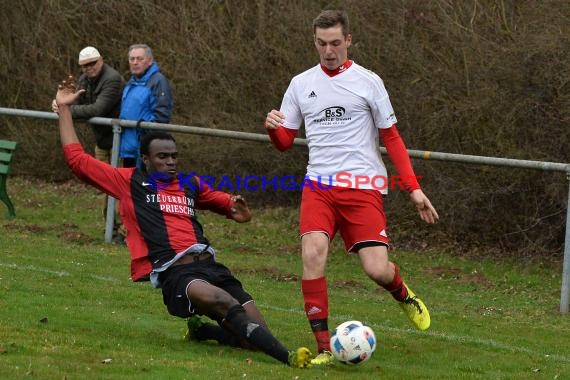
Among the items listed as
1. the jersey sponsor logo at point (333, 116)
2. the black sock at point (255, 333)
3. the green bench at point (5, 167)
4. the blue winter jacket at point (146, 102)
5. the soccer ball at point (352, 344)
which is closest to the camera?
the soccer ball at point (352, 344)

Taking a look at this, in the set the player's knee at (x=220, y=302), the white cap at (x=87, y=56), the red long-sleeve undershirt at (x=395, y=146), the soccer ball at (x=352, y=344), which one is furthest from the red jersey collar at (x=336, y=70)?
the white cap at (x=87, y=56)

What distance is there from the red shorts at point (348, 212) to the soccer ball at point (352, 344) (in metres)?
0.73

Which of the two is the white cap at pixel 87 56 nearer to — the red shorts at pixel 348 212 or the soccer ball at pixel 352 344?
the red shorts at pixel 348 212

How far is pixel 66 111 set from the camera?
27.7 ft

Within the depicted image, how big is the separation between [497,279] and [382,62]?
402cm

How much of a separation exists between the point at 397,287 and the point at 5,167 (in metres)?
8.49

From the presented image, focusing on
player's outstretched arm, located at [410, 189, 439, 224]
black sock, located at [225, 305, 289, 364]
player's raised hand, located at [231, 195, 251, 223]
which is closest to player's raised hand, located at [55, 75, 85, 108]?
player's raised hand, located at [231, 195, 251, 223]

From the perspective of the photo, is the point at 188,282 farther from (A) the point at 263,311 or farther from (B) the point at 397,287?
(A) the point at 263,311

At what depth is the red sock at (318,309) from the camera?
25.5 ft

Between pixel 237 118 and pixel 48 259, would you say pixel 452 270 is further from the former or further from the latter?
pixel 237 118

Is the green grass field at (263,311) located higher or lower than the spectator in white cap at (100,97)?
lower

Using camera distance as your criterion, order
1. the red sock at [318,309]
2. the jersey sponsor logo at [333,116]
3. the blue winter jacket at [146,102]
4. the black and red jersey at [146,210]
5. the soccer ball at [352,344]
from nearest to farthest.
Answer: the soccer ball at [352,344] < the red sock at [318,309] < the jersey sponsor logo at [333,116] < the black and red jersey at [146,210] < the blue winter jacket at [146,102]

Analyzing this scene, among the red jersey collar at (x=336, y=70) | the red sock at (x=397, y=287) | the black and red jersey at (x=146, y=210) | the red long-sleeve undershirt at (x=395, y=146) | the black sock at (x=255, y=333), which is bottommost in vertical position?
the black sock at (x=255, y=333)

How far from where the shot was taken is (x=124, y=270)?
1186 cm
